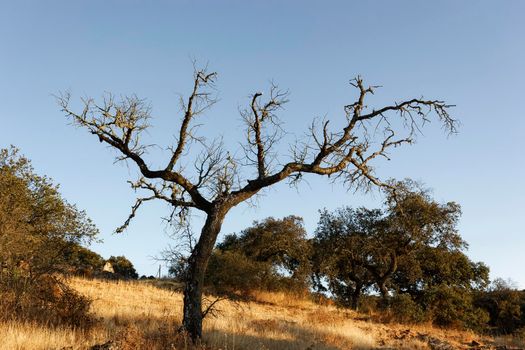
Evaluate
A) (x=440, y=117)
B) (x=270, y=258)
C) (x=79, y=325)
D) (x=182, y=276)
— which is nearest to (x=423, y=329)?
(x=270, y=258)

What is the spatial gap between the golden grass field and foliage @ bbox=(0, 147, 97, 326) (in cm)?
111

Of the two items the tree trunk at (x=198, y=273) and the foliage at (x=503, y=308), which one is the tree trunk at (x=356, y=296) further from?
the tree trunk at (x=198, y=273)

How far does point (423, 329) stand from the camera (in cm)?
2550

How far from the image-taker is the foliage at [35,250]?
12484 millimetres

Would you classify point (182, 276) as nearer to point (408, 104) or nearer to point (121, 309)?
point (121, 309)

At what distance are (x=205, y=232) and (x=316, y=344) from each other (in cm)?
502

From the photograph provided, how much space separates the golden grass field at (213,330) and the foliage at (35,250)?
111 centimetres

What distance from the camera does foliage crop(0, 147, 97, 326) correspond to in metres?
12.5

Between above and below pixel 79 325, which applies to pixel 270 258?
above

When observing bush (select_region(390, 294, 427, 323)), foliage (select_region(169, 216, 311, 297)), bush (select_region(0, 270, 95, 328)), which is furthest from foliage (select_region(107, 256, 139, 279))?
bush (select_region(0, 270, 95, 328))

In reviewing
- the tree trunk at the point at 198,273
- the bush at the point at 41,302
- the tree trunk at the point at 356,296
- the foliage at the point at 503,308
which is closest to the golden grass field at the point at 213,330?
the tree trunk at the point at 198,273

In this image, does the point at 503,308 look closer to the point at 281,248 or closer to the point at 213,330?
the point at 281,248

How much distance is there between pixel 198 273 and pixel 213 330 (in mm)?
3034

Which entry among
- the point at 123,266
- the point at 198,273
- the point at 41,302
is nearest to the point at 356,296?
the point at 198,273
